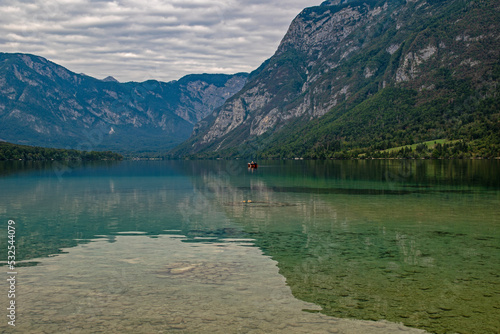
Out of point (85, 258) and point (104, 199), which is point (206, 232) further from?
point (104, 199)

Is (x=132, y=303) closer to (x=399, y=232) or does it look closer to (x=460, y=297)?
(x=460, y=297)

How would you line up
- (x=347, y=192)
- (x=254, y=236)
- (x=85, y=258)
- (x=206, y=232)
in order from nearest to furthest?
(x=85, y=258) → (x=254, y=236) → (x=206, y=232) → (x=347, y=192)

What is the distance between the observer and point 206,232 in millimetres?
38250

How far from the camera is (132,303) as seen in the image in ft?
65.1

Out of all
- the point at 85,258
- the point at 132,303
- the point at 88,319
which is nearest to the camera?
the point at 88,319

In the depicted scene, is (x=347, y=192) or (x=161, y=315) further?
(x=347, y=192)

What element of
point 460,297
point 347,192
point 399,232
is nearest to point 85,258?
point 460,297

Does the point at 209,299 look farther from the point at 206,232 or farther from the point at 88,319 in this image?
the point at 206,232

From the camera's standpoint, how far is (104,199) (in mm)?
66125

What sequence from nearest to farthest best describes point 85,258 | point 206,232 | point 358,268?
point 358,268 → point 85,258 → point 206,232

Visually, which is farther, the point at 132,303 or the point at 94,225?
the point at 94,225

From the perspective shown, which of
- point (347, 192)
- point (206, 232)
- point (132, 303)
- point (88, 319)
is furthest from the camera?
point (347, 192)

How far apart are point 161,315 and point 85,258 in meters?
12.7

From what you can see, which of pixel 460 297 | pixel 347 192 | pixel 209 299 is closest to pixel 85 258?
pixel 209 299
